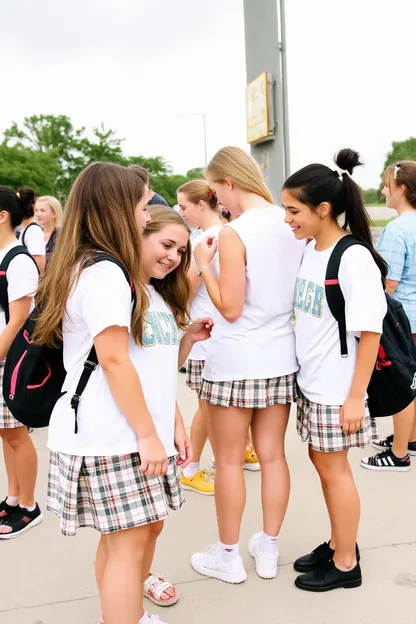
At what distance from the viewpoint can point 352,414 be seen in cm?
202

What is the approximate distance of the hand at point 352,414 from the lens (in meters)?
2.02

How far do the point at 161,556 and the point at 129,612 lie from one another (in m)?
0.98

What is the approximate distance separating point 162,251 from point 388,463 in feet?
7.50

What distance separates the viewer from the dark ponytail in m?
2.05

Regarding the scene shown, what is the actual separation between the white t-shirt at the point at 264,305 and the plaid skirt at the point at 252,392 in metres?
0.03

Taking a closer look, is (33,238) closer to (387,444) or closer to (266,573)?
(387,444)

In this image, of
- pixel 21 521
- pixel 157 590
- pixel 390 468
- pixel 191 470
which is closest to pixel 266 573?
pixel 157 590

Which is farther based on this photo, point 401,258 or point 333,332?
point 401,258

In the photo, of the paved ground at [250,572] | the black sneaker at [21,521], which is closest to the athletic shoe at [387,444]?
the paved ground at [250,572]

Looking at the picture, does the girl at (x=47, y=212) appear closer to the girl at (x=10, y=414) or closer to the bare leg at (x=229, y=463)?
the girl at (x=10, y=414)

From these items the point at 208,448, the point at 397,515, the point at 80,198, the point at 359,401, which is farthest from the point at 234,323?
the point at 208,448

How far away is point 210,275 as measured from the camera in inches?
88.3

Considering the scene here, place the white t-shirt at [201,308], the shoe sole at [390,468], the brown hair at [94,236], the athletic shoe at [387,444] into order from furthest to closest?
1. the athletic shoe at [387,444]
2. the shoe sole at [390,468]
3. the white t-shirt at [201,308]
4. the brown hair at [94,236]

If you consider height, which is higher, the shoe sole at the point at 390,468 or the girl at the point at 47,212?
the girl at the point at 47,212
